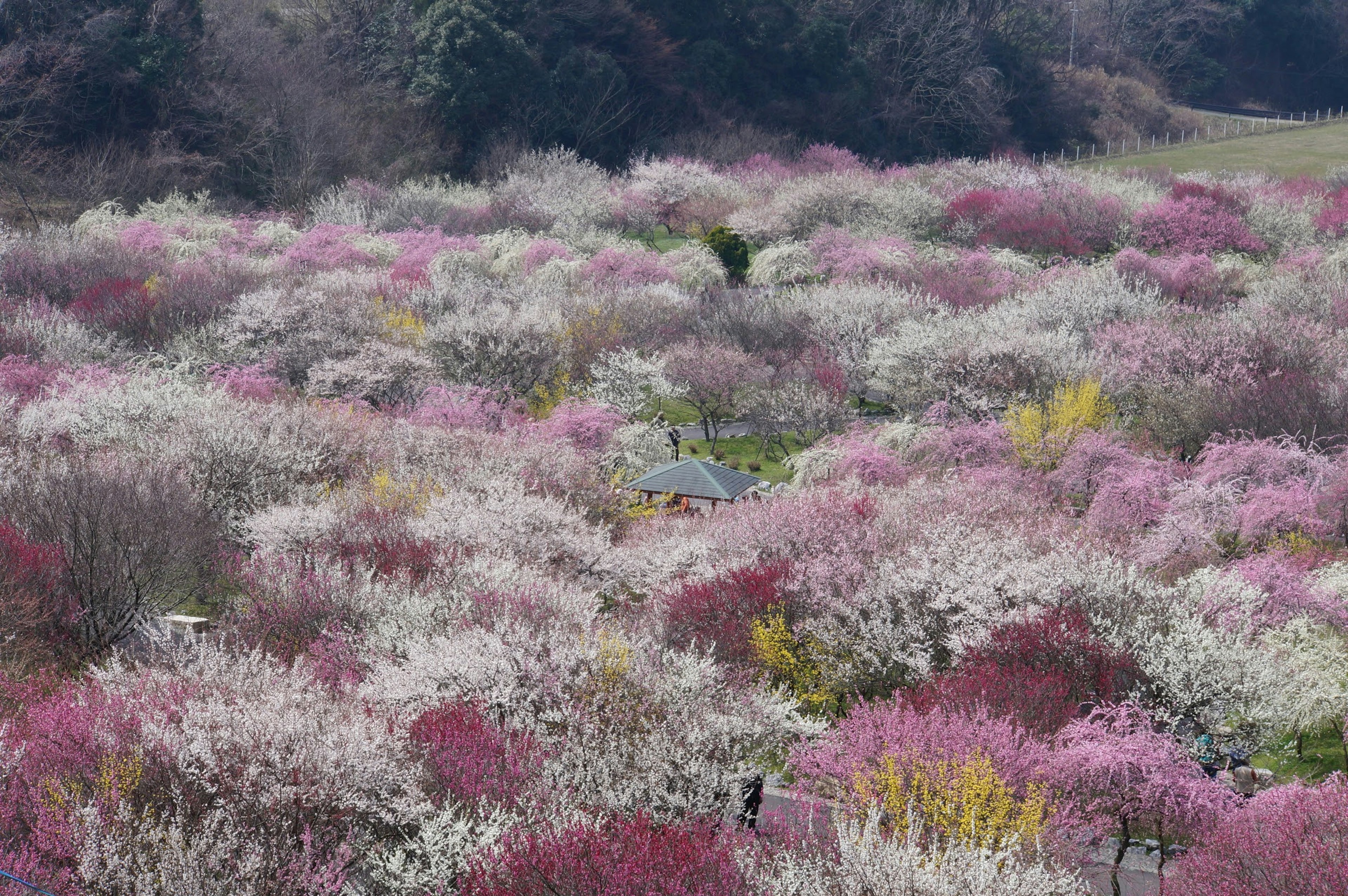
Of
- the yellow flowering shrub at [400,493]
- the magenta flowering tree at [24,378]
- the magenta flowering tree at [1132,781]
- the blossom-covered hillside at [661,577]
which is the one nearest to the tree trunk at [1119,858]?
the magenta flowering tree at [1132,781]

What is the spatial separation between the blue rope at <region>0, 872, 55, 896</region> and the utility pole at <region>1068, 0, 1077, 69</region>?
9469 cm

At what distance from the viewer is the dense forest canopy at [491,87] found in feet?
188

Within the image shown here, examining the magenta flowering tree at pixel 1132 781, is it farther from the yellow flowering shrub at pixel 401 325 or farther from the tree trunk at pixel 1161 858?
the yellow flowering shrub at pixel 401 325

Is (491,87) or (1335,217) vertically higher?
(491,87)

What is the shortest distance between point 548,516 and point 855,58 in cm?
5987

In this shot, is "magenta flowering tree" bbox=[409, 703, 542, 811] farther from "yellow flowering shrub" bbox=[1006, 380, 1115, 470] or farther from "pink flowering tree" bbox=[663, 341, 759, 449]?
"pink flowering tree" bbox=[663, 341, 759, 449]

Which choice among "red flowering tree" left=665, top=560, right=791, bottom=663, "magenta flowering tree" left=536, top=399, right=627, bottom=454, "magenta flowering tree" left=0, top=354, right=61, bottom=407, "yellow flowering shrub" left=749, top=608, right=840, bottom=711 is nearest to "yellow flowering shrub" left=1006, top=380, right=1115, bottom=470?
"magenta flowering tree" left=536, top=399, right=627, bottom=454

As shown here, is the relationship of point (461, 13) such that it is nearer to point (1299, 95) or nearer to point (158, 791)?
point (158, 791)

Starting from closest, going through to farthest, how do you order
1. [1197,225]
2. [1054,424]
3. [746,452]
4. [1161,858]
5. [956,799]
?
[956,799], [1161,858], [1054,424], [746,452], [1197,225]

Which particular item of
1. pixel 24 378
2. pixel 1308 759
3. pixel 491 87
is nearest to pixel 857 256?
pixel 491 87

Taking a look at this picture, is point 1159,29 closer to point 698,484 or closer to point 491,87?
point 491,87

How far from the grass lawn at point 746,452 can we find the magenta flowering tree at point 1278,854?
68.0 ft

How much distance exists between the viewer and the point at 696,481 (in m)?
28.6

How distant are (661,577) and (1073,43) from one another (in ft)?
288
